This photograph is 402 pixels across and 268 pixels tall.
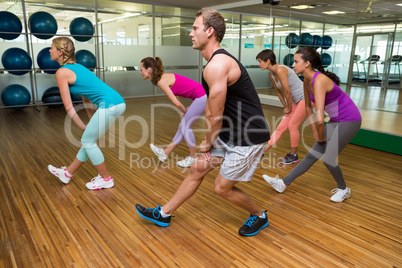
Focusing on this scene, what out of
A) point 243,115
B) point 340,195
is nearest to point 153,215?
point 243,115

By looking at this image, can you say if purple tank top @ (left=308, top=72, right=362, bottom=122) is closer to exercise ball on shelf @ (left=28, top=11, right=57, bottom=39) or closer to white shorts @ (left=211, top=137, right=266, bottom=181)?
white shorts @ (left=211, top=137, right=266, bottom=181)

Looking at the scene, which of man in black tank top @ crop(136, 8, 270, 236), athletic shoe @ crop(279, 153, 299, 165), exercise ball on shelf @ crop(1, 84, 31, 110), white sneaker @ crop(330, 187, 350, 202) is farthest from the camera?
exercise ball on shelf @ crop(1, 84, 31, 110)

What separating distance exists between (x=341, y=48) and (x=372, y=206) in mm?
5706

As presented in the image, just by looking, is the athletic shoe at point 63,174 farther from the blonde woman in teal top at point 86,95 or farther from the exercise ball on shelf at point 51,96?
the exercise ball on shelf at point 51,96

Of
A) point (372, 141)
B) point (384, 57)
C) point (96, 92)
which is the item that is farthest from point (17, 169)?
point (384, 57)

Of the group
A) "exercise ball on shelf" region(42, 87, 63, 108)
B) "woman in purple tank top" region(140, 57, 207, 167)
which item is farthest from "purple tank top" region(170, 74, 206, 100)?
"exercise ball on shelf" region(42, 87, 63, 108)

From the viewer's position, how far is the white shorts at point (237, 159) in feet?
6.48

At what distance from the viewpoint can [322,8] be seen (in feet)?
25.5

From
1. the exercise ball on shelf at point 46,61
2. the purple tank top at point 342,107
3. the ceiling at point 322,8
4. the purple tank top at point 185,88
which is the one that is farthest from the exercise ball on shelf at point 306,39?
the exercise ball on shelf at point 46,61

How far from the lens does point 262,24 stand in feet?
31.5

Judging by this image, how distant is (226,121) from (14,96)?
20.1ft

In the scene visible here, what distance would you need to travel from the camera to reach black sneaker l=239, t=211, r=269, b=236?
226cm

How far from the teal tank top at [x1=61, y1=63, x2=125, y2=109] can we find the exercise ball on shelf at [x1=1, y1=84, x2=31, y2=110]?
4.64 metres

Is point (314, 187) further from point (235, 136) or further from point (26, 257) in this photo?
point (26, 257)
